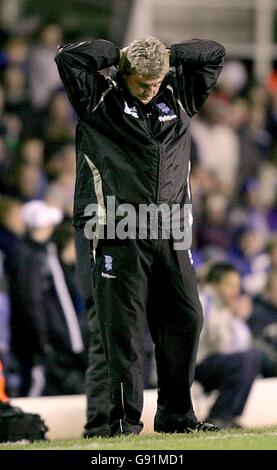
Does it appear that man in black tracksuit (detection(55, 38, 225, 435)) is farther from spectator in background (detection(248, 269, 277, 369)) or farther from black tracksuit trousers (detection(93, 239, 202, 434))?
spectator in background (detection(248, 269, 277, 369))

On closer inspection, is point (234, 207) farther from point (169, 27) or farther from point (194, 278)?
point (194, 278)

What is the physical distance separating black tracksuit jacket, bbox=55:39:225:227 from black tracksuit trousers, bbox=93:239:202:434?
257 mm

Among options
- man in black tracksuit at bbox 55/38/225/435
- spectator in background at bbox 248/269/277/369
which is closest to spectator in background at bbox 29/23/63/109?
spectator in background at bbox 248/269/277/369

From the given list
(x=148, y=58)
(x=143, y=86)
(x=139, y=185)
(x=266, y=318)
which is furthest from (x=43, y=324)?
(x=148, y=58)

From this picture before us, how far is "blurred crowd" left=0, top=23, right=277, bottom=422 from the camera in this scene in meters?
10.6

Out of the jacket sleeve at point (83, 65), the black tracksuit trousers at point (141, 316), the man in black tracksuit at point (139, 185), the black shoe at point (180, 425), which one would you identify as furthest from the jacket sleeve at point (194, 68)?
the black shoe at point (180, 425)

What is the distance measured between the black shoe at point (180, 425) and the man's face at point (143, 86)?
176cm

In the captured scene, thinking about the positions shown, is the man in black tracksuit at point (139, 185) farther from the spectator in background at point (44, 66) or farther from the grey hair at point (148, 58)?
the spectator in background at point (44, 66)

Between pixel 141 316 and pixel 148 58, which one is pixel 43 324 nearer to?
pixel 141 316

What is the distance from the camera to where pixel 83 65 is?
7266 millimetres

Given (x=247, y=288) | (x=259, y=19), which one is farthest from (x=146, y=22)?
(x=247, y=288)

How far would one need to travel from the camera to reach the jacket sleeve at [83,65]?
23.8 ft

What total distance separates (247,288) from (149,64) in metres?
6.21

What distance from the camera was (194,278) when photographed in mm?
7656
